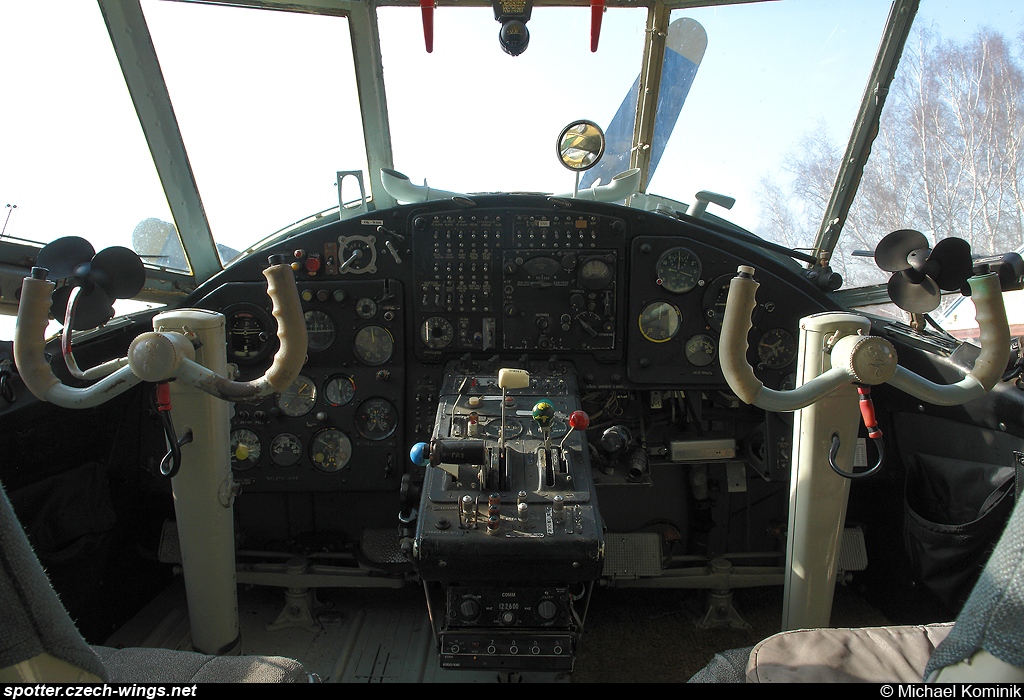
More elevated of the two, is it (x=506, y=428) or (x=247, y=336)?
(x=247, y=336)

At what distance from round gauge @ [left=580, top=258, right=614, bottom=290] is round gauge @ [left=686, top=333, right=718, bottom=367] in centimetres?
44

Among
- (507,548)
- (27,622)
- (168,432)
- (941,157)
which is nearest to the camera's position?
(27,622)

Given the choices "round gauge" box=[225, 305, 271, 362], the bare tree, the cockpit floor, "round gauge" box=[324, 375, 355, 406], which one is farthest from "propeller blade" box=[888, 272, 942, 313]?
"round gauge" box=[225, 305, 271, 362]

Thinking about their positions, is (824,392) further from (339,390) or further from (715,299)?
(339,390)

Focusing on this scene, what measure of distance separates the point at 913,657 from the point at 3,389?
2.45 metres

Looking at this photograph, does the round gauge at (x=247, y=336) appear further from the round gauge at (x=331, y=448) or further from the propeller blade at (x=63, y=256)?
the propeller blade at (x=63, y=256)

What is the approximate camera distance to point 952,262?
202 centimetres

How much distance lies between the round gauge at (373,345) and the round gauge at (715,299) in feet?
4.42

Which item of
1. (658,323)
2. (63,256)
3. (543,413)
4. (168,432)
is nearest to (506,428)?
(543,413)

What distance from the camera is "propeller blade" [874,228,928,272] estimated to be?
207 centimetres

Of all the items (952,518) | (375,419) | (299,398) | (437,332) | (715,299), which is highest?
(715,299)

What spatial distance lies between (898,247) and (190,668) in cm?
216

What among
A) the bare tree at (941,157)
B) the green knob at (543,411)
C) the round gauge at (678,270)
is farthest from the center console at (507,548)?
the bare tree at (941,157)

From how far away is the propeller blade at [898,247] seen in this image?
2.07 meters
